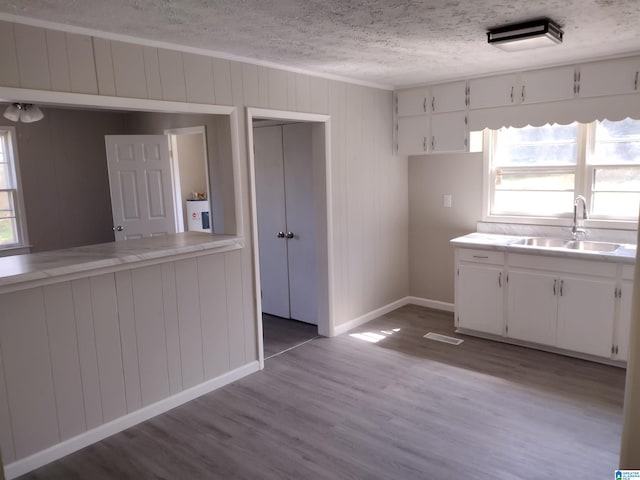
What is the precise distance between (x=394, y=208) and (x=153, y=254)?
9.49ft

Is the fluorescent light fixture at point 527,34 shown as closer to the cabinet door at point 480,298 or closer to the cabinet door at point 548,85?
the cabinet door at point 548,85

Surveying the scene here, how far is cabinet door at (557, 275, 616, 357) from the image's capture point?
12.1 feet

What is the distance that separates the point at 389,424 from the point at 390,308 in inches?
91.8

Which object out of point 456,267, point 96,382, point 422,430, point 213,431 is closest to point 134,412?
point 96,382

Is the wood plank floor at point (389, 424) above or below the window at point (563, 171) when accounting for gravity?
below

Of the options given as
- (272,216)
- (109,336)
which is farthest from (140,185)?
(109,336)

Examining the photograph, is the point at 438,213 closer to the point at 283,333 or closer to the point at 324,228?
the point at 324,228

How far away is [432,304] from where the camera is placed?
536 cm

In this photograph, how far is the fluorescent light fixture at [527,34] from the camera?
2764 millimetres

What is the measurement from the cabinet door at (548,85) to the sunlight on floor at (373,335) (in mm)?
2420

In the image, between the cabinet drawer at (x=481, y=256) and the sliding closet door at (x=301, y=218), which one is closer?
the cabinet drawer at (x=481, y=256)

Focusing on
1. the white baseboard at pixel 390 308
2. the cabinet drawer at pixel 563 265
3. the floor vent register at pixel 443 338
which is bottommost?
the floor vent register at pixel 443 338

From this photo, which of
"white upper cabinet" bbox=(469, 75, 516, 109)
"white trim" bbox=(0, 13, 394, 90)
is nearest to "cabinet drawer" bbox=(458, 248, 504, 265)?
"white upper cabinet" bbox=(469, 75, 516, 109)

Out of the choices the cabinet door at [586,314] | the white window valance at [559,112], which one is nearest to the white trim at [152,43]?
the white window valance at [559,112]
